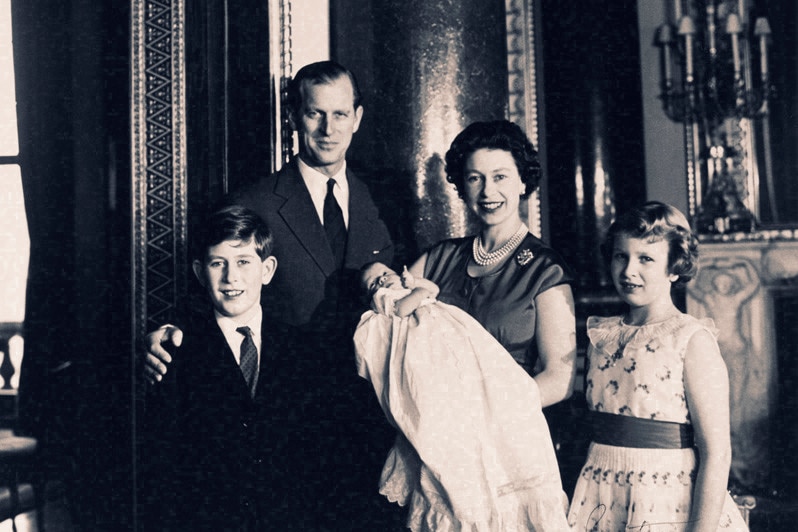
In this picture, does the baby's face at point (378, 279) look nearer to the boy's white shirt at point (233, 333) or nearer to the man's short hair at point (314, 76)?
the boy's white shirt at point (233, 333)

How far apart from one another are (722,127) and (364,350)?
3314 millimetres

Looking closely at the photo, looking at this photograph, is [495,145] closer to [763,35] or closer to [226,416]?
[226,416]

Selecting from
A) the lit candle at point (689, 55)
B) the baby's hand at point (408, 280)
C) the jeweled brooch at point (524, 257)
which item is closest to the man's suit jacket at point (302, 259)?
the baby's hand at point (408, 280)

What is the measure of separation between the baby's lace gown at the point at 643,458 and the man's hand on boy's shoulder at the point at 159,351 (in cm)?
116

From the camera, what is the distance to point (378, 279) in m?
2.33

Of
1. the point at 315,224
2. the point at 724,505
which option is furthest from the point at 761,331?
the point at 315,224

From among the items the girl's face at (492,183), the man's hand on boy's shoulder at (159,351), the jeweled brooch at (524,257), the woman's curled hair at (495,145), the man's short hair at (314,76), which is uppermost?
the man's short hair at (314,76)

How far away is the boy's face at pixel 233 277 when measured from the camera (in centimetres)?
227

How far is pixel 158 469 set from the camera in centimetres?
219

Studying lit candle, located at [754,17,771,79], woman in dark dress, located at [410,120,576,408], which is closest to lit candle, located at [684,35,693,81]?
lit candle, located at [754,17,771,79]

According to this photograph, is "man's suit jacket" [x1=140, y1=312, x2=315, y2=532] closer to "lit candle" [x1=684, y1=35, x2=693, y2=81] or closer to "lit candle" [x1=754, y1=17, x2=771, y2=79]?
"lit candle" [x1=684, y1=35, x2=693, y2=81]

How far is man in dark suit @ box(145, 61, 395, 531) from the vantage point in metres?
2.29

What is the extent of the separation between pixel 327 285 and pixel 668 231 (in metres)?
1.02

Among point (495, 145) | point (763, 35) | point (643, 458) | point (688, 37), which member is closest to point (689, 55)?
point (688, 37)
